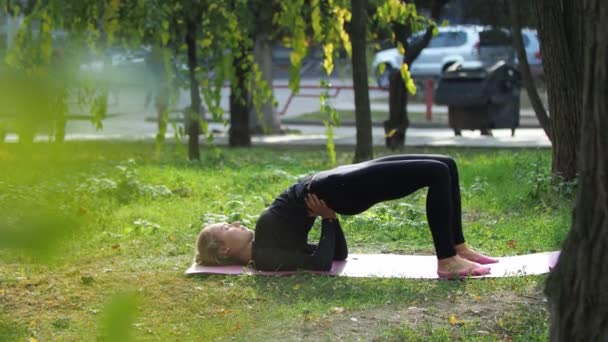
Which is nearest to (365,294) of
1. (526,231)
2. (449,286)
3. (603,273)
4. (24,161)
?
(449,286)

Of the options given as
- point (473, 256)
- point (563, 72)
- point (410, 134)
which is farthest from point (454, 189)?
point (410, 134)

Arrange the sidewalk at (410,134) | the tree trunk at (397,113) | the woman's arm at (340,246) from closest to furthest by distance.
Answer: the woman's arm at (340,246), the tree trunk at (397,113), the sidewalk at (410,134)

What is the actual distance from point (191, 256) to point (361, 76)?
4075 mm

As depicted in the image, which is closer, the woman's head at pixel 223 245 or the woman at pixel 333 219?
the woman at pixel 333 219

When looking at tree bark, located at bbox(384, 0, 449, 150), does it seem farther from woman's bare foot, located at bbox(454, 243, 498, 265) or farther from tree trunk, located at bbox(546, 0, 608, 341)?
tree trunk, located at bbox(546, 0, 608, 341)

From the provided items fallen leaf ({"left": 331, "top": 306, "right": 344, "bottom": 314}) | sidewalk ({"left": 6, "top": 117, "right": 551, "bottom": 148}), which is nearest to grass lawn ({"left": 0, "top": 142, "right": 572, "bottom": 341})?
fallen leaf ({"left": 331, "top": 306, "right": 344, "bottom": 314})

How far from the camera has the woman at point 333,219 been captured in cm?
554

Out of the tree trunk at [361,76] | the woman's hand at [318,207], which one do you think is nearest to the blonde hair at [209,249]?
the woman's hand at [318,207]

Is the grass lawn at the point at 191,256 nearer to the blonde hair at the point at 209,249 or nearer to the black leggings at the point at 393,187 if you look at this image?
the blonde hair at the point at 209,249

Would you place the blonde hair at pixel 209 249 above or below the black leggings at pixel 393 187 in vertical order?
below

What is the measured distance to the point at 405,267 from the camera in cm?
579

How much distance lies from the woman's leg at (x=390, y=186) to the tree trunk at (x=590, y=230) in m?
2.74

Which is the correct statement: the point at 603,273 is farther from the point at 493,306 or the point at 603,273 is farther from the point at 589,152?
the point at 493,306

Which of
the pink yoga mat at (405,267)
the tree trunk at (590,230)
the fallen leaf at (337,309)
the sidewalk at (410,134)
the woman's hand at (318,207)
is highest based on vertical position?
the tree trunk at (590,230)
